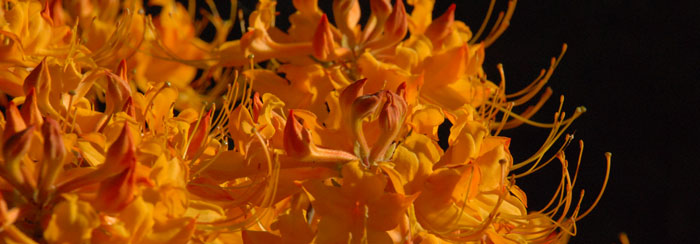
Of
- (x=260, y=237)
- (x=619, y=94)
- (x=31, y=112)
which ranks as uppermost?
(x=31, y=112)

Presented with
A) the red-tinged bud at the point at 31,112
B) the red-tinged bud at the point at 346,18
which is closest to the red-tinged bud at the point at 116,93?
the red-tinged bud at the point at 31,112

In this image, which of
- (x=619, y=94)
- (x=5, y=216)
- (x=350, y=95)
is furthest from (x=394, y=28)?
(x=619, y=94)

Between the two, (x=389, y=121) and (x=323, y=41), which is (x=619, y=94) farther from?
(x=389, y=121)

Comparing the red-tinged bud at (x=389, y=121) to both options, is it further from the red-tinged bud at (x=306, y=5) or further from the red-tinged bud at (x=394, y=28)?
the red-tinged bud at (x=306, y=5)

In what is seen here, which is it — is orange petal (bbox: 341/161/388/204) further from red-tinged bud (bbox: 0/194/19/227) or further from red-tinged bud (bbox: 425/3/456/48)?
red-tinged bud (bbox: 425/3/456/48)

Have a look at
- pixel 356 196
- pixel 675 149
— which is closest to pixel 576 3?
pixel 675 149
